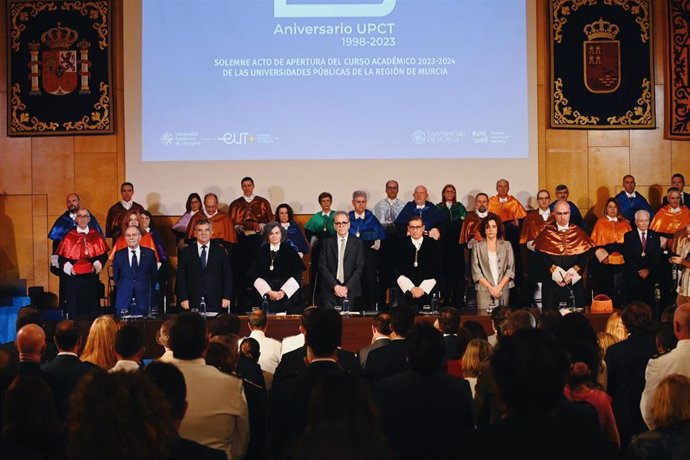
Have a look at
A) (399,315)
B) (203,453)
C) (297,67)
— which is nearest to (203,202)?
(297,67)

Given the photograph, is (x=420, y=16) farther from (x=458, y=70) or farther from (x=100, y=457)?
(x=100, y=457)

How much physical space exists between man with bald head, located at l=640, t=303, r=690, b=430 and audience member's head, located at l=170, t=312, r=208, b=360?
70.4 inches

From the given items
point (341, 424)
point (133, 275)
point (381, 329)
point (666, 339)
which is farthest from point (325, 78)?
point (341, 424)

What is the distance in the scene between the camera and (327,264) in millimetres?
9219

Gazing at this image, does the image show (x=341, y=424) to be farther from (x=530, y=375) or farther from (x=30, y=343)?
(x=30, y=343)

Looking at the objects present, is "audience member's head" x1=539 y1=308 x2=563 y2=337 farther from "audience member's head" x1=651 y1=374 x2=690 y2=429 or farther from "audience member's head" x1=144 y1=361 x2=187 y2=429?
"audience member's head" x1=144 y1=361 x2=187 y2=429

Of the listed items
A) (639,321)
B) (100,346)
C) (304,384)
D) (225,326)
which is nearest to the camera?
(304,384)

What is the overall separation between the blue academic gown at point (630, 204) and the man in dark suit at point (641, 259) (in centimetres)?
81

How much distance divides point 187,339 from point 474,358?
130 centimetres

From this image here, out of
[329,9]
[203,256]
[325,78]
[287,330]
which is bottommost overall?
[287,330]

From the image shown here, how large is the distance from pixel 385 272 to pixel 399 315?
20.1ft

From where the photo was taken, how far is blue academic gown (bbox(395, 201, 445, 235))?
1060cm

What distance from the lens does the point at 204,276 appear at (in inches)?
356

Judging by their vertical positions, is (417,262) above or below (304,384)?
above
